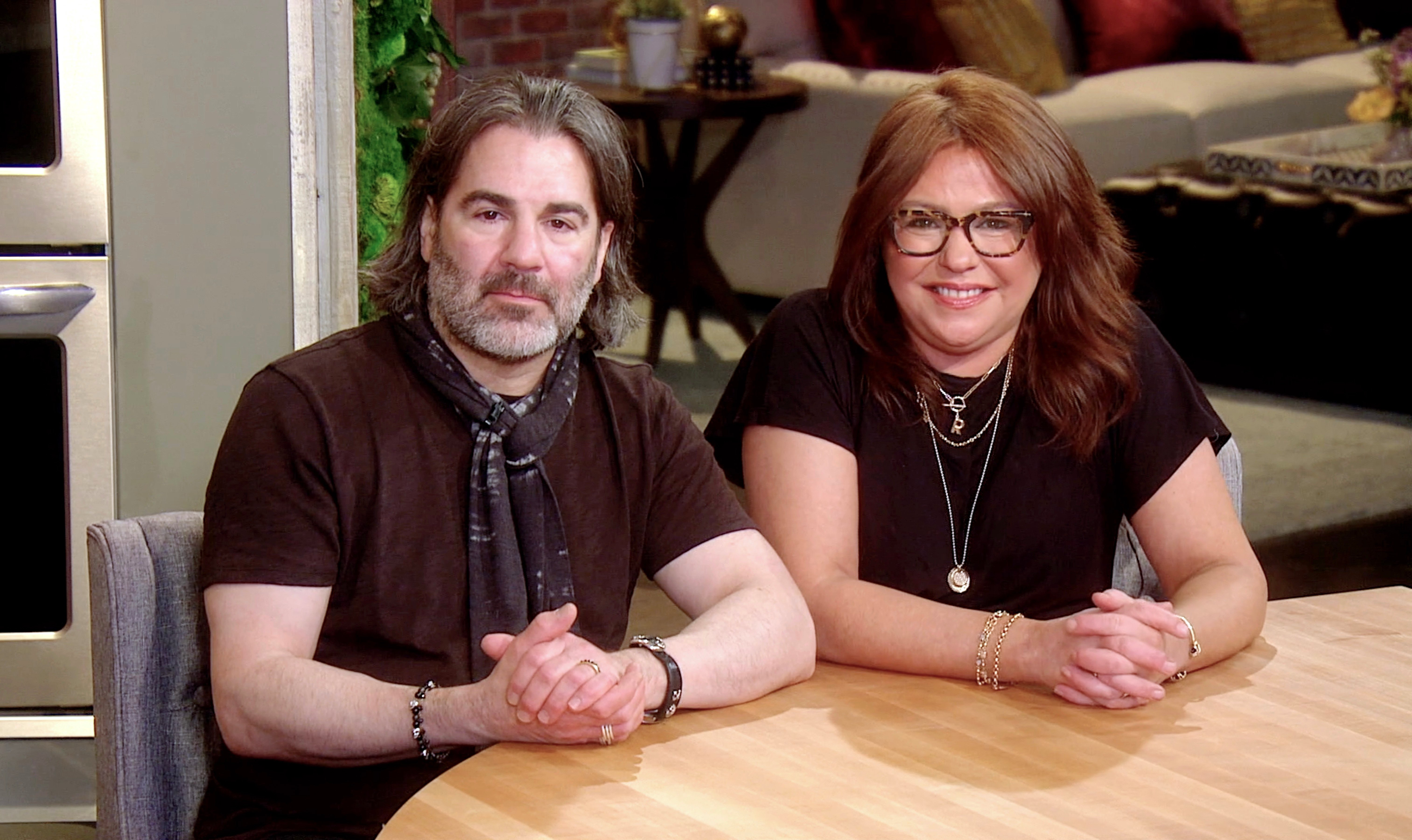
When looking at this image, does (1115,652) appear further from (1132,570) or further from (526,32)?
(526,32)

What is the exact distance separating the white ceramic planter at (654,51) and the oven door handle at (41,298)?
1.68 metres

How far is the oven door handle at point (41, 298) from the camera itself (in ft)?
8.89

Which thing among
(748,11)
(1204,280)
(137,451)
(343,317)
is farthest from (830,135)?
(137,451)

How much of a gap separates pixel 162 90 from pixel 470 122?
916 millimetres

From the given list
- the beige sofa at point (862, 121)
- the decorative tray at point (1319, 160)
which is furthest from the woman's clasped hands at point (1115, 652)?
the decorative tray at point (1319, 160)

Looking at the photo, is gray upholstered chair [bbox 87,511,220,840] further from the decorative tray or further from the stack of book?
the decorative tray

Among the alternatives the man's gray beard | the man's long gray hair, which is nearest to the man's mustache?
the man's gray beard

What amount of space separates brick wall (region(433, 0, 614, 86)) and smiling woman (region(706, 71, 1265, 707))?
5.98 feet

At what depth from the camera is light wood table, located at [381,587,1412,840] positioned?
151 centimetres

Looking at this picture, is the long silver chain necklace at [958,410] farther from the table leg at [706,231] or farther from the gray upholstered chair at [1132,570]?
the table leg at [706,231]

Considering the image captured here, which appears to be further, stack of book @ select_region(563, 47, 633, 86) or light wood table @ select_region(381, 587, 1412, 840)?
stack of book @ select_region(563, 47, 633, 86)

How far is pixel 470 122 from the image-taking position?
1988 mm

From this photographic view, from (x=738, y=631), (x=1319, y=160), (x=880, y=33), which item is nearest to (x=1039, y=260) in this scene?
(x=738, y=631)

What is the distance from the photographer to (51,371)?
9.20ft
